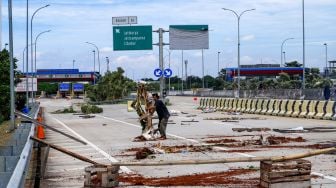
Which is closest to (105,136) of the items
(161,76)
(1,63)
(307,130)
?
(307,130)

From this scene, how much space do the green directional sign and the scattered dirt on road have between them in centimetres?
3368

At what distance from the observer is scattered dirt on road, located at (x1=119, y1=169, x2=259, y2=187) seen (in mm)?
11422

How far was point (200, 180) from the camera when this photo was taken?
11.9m

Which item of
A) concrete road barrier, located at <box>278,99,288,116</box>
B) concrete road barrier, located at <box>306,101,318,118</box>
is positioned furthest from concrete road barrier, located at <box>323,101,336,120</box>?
concrete road barrier, located at <box>278,99,288,116</box>

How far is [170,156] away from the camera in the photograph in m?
16.4

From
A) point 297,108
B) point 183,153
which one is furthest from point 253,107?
point 183,153

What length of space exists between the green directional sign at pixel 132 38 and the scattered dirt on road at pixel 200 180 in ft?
111

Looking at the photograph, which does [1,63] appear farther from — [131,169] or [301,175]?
[301,175]

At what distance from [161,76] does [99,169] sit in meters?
31.3

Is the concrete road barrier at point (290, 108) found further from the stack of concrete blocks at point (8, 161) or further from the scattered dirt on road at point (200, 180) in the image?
the stack of concrete blocks at point (8, 161)

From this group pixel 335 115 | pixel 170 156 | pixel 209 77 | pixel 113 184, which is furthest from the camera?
pixel 209 77

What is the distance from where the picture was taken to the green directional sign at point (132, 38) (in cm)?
4603

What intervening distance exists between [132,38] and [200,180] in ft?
115

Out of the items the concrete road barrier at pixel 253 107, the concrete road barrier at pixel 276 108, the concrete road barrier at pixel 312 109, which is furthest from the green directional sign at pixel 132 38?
the concrete road barrier at pixel 312 109
